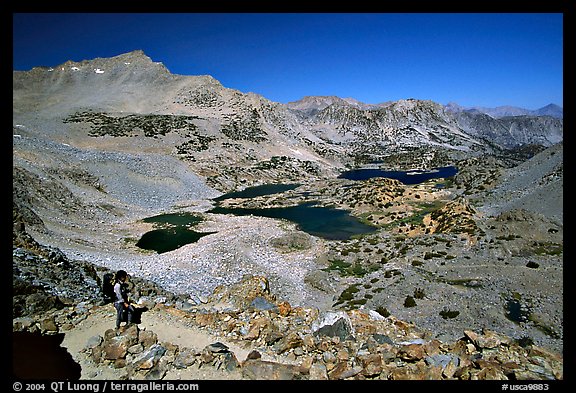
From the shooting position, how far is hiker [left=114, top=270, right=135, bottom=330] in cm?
959

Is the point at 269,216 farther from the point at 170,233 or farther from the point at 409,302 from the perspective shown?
the point at 409,302

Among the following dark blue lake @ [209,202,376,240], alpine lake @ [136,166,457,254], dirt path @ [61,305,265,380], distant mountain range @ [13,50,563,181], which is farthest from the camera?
distant mountain range @ [13,50,563,181]

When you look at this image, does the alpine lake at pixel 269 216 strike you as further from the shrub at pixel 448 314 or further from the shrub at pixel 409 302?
the shrub at pixel 448 314

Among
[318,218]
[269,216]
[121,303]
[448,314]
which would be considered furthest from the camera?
[269,216]

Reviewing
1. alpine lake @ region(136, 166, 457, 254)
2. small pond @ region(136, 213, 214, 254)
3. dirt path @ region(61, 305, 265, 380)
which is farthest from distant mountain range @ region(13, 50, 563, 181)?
dirt path @ region(61, 305, 265, 380)

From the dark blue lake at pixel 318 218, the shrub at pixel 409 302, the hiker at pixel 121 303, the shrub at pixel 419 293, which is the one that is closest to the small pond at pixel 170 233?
the dark blue lake at pixel 318 218

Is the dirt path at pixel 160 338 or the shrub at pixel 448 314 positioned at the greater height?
the dirt path at pixel 160 338

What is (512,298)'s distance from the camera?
2038 centimetres

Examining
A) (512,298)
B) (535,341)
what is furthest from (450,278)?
(535,341)

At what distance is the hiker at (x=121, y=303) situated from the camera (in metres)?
9.59

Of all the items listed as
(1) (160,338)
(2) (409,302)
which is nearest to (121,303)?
(1) (160,338)

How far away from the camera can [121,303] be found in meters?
9.67

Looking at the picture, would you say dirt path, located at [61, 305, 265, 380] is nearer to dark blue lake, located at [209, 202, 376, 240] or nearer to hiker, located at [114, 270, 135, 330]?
hiker, located at [114, 270, 135, 330]
